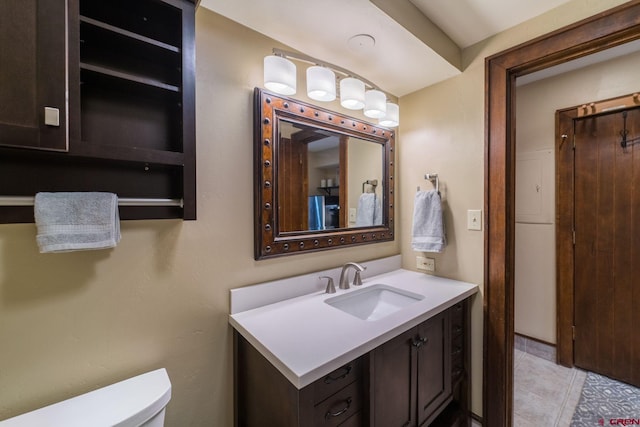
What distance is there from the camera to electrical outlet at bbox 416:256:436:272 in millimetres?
1740

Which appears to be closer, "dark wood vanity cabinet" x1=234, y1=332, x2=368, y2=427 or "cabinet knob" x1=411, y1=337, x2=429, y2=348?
"dark wood vanity cabinet" x1=234, y1=332, x2=368, y2=427

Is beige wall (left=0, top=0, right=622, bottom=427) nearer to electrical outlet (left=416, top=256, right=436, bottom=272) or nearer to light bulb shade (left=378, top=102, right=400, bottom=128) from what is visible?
electrical outlet (left=416, top=256, right=436, bottom=272)

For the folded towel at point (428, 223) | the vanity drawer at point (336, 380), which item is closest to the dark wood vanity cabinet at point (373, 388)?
the vanity drawer at point (336, 380)

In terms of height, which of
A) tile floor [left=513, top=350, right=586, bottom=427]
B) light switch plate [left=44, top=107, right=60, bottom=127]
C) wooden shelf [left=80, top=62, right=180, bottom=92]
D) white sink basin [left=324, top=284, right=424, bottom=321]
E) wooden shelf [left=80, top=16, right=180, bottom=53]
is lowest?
tile floor [left=513, top=350, right=586, bottom=427]

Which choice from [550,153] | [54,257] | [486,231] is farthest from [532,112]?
[54,257]

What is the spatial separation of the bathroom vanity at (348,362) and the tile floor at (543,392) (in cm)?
54

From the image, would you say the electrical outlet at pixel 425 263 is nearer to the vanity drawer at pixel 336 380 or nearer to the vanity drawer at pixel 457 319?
the vanity drawer at pixel 457 319

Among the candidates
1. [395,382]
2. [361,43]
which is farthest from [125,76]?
[395,382]

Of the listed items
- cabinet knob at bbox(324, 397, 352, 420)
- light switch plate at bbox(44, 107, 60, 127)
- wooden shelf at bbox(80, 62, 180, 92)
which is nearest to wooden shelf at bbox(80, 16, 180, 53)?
wooden shelf at bbox(80, 62, 180, 92)

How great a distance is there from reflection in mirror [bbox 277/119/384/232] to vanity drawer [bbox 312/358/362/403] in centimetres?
66

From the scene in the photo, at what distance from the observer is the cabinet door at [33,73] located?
62 cm

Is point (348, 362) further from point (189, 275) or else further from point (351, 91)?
point (351, 91)

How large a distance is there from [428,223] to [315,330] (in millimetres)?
1042

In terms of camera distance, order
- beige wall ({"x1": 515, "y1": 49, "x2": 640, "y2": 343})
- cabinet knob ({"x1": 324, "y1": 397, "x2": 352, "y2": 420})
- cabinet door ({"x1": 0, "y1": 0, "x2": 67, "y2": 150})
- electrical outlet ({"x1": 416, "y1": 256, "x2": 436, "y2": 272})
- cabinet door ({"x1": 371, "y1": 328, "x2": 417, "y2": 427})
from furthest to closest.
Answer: beige wall ({"x1": 515, "y1": 49, "x2": 640, "y2": 343}), electrical outlet ({"x1": 416, "y1": 256, "x2": 436, "y2": 272}), cabinet door ({"x1": 371, "y1": 328, "x2": 417, "y2": 427}), cabinet knob ({"x1": 324, "y1": 397, "x2": 352, "y2": 420}), cabinet door ({"x1": 0, "y1": 0, "x2": 67, "y2": 150})
